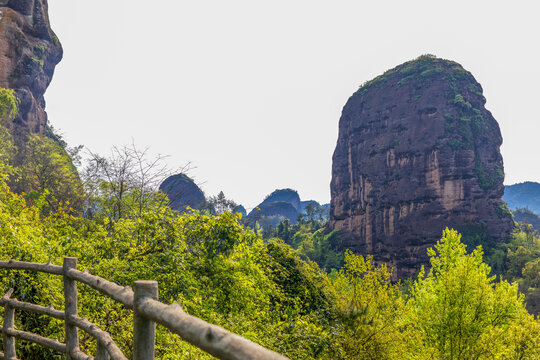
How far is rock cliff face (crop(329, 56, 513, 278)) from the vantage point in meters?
44.8

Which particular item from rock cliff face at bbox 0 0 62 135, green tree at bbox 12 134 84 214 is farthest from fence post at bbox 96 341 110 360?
rock cliff face at bbox 0 0 62 135

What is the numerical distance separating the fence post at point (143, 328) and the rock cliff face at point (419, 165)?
159 ft

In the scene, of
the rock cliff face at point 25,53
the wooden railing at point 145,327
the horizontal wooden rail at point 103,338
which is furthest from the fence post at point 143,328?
the rock cliff face at point 25,53

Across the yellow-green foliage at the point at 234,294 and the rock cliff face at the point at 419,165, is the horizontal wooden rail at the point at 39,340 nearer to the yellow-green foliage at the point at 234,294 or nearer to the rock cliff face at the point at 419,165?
the yellow-green foliage at the point at 234,294

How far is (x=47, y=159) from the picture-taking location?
69.7 ft

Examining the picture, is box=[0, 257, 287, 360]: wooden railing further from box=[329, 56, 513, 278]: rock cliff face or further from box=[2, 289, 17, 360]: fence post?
box=[329, 56, 513, 278]: rock cliff face

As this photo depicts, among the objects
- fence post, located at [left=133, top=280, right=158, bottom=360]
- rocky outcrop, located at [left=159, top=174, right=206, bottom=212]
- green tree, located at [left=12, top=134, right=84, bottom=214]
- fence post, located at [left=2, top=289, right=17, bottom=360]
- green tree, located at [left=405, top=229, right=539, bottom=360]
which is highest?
green tree, located at [left=12, top=134, right=84, bottom=214]

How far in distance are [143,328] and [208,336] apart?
57 cm

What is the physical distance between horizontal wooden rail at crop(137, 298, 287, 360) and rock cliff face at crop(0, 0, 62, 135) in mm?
33540

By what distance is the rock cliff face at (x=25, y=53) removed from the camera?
28.4 m

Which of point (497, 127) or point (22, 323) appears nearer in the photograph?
point (22, 323)

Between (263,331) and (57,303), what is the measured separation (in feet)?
11.3

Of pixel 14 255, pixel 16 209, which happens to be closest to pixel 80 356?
pixel 14 255

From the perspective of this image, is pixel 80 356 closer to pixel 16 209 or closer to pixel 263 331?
pixel 263 331
